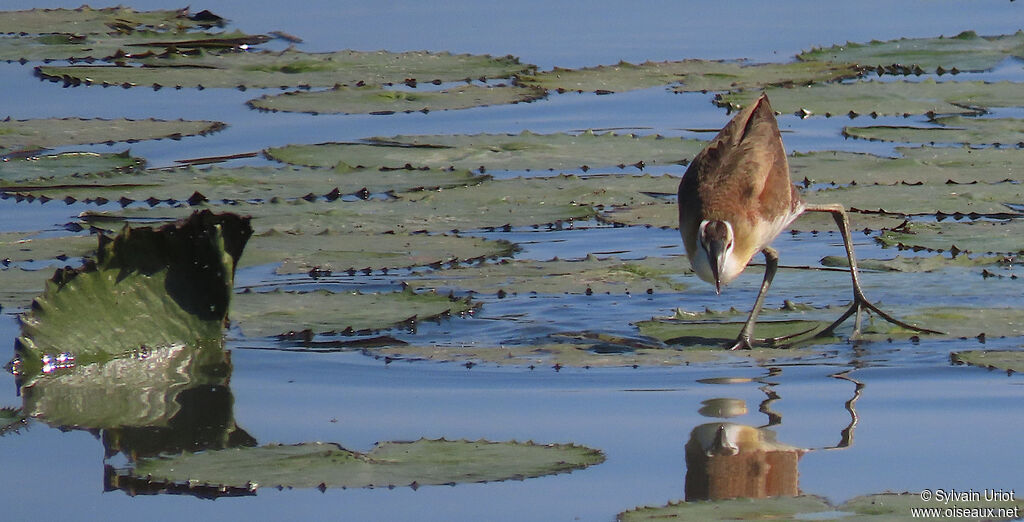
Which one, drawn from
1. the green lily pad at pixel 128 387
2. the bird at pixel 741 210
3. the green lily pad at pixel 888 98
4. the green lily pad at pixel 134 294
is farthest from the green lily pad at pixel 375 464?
the green lily pad at pixel 888 98

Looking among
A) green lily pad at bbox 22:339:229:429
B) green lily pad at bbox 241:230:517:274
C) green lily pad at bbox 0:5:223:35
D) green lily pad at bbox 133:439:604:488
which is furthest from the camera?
green lily pad at bbox 0:5:223:35

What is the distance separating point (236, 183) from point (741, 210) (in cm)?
315

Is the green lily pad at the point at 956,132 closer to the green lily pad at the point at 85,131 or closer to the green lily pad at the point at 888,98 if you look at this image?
the green lily pad at the point at 888,98

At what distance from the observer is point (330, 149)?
31.4 ft

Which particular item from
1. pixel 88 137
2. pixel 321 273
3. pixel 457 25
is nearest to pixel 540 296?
pixel 321 273

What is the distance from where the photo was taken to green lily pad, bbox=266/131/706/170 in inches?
365

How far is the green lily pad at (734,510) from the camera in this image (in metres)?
4.50

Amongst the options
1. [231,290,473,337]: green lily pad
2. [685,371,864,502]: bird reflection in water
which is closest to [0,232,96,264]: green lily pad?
[231,290,473,337]: green lily pad

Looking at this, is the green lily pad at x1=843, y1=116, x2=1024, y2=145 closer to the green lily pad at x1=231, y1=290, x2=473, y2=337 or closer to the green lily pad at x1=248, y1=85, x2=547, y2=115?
the green lily pad at x1=248, y1=85, x2=547, y2=115

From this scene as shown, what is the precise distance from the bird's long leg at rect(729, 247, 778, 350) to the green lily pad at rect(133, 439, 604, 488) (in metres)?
1.33

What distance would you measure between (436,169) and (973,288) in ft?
10.7

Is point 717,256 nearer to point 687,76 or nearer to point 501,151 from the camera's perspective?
point 501,151

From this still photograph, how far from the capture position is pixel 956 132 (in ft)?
32.1

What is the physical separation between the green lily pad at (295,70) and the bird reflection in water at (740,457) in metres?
6.01
